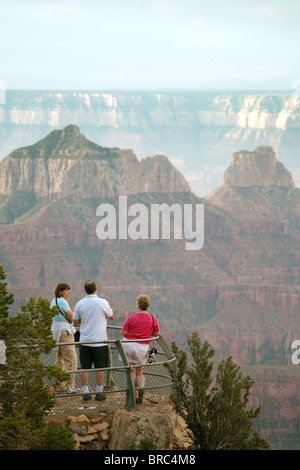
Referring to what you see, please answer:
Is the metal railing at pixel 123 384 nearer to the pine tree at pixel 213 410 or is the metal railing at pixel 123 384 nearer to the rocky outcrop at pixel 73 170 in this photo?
the pine tree at pixel 213 410

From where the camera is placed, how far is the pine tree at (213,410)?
17.7 m

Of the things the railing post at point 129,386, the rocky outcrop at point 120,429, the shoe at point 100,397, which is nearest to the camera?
the rocky outcrop at point 120,429

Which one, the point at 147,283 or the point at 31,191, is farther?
the point at 31,191

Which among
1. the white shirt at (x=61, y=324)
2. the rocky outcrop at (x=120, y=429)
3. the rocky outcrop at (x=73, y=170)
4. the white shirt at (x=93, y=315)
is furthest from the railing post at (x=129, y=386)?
the rocky outcrop at (x=73, y=170)

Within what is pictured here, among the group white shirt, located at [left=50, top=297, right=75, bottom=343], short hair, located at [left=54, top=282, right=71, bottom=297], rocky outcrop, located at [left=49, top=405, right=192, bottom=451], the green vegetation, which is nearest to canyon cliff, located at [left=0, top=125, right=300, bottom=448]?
white shirt, located at [left=50, top=297, right=75, bottom=343]

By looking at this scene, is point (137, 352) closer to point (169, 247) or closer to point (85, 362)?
point (85, 362)

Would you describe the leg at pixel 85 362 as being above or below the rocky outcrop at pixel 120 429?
above

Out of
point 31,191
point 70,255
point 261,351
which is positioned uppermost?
point 31,191

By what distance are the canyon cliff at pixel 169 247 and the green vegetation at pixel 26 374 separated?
104938mm

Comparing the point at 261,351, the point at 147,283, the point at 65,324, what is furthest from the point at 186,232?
the point at 65,324

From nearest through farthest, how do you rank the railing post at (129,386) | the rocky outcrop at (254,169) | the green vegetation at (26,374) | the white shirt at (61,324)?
the green vegetation at (26,374)
the railing post at (129,386)
the white shirt at (61,324)
the rocky outcrop at (254,169)

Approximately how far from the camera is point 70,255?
153 meters
